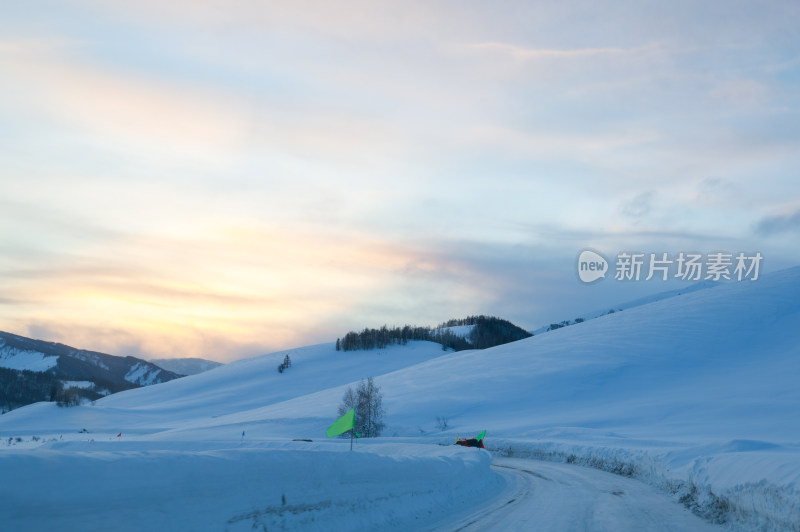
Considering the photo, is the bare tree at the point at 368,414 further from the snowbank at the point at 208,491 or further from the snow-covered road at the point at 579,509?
the snowbank at the point at 208,491

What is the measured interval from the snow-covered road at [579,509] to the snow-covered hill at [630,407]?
975 mm

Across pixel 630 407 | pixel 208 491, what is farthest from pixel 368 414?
pixel 208 491

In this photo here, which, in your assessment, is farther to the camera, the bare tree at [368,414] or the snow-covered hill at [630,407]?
the bare tree at [368,414]

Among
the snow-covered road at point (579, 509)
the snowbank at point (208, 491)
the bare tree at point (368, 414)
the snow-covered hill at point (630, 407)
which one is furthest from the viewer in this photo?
the bare tree at point (368, 414)

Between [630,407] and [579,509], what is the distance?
50.9 m

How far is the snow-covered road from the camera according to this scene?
13586mm

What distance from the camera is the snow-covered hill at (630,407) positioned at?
19.0 metres

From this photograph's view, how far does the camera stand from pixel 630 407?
205 ft

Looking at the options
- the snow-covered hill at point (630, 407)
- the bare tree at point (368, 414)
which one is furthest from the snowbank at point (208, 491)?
the bare tree at point (368, 414)

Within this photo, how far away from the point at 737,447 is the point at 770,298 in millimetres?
85727

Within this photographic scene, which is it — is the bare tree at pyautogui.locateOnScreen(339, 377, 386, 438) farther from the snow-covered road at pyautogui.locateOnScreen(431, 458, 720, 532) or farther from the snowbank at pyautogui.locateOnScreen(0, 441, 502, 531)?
the snowbank at pyautogui.locateOnScreen(0, 441, 502, 531)

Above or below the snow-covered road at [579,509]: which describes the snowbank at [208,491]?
above

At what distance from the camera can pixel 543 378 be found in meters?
78.6

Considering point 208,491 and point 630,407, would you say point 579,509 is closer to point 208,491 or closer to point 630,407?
point 208,491
